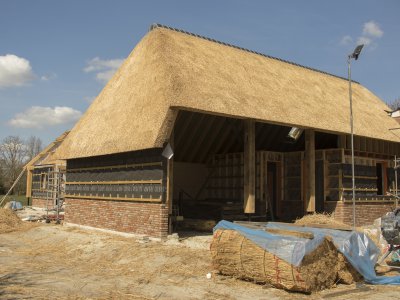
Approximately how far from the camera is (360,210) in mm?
18422

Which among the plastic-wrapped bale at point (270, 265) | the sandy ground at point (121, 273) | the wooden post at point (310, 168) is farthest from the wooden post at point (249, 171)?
the plastic-wrapped bale at point (270, 265)

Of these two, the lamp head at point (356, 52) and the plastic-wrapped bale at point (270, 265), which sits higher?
the lamp head at point (356, 52)

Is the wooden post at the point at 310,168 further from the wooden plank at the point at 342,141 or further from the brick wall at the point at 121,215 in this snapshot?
the brick wall at the point at 121,215

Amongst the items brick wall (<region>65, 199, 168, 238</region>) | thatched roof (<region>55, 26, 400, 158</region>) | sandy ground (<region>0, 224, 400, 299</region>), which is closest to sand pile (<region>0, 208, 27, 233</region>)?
brick wall (<region>65, 199, 168, 238</region>)

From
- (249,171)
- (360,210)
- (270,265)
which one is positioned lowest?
(270,265)

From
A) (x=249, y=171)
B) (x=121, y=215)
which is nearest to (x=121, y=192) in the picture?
(x=121, y=215)

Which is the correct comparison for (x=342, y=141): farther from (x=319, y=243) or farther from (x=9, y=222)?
(x=9, y=222)

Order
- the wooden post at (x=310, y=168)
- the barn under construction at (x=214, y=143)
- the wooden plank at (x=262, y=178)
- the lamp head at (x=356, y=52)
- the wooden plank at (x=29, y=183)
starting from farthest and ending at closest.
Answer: the wooden plank at (x=29, y=183)
the wooden plank at (x=262, y=178)
the wooden post at (x=310, y=168)
the lamp head at (x=356, y=52)
the barn under construction at (x=214, y=143)

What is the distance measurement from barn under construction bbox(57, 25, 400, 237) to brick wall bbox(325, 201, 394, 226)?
0.14 ft

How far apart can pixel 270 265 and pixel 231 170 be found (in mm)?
12402

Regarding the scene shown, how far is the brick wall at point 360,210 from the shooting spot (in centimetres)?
1750

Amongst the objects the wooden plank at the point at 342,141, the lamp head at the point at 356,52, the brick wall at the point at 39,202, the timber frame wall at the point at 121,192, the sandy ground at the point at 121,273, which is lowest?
the sandy ground at the point at 121,273

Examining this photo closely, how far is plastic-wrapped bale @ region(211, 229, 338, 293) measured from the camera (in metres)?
7.87

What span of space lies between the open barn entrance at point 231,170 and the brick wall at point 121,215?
268cm
